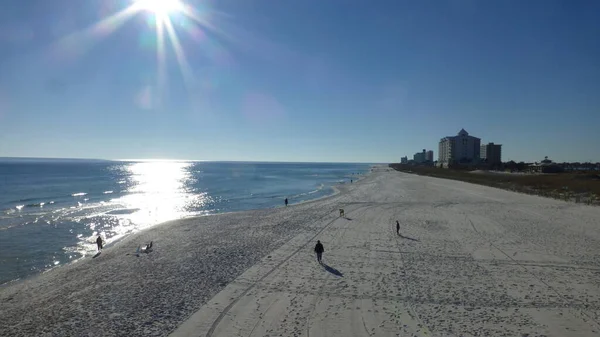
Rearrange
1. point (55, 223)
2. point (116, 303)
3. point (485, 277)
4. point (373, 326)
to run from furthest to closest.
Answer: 1. point (55, 223)
2. point (485, 277)
3. point (116, 303)
4. point (373, 326)

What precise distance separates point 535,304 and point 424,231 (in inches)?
531

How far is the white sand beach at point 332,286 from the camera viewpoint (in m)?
11.4

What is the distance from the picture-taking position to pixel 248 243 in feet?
77.3

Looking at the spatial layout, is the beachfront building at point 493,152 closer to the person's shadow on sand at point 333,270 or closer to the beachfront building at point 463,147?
the beachfront building at point 463,147

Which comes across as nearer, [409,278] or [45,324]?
[45,324]

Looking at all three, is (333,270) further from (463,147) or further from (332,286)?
(463,147)

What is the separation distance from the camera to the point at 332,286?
14578 mm

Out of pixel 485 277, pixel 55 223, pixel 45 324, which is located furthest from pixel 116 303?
pixel 55 223

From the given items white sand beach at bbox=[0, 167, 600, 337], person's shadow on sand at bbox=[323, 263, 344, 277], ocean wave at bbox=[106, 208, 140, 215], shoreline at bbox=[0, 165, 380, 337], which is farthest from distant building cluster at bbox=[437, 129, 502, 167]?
person's shadow on sand at bbox=[323, 263, 344, 277]

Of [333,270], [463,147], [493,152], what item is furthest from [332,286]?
[493,152]

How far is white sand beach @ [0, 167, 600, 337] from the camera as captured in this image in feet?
37.3

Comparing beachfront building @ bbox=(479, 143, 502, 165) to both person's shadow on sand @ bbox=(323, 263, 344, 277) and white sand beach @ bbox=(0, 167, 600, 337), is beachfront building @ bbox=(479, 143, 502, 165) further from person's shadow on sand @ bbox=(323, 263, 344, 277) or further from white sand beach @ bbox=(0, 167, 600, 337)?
person's shadow on sand @ bbox=(323, 263, 344, 277)

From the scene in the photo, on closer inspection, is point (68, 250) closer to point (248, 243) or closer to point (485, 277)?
point (248, 243)

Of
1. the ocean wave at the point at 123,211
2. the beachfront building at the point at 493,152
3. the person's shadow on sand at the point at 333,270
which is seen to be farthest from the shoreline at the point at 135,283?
the beachfront building at the point at 493,152
